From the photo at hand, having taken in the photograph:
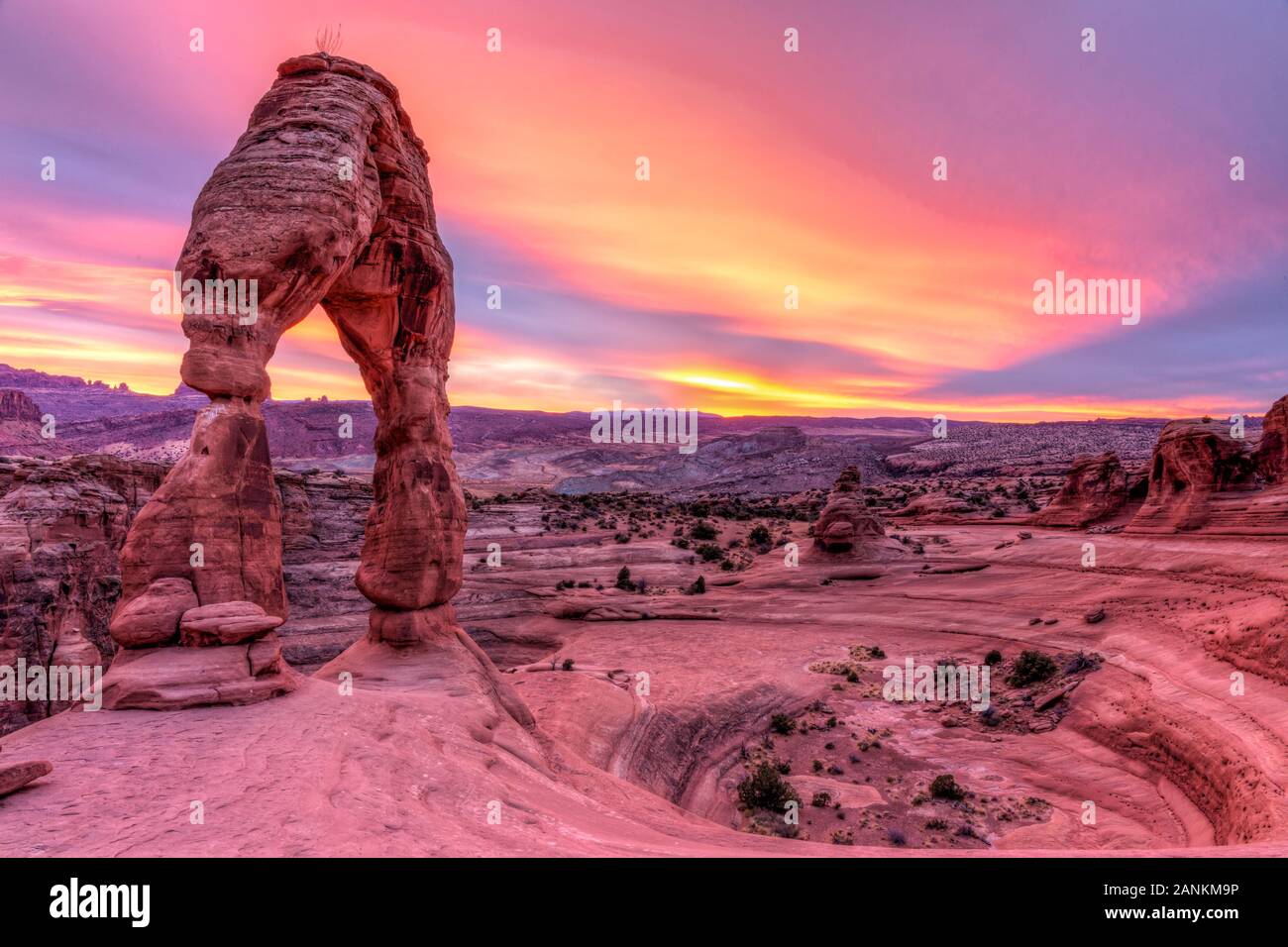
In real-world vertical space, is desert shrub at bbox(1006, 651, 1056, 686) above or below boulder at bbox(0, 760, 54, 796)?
below

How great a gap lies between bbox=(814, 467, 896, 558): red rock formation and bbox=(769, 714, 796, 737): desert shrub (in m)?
16.2

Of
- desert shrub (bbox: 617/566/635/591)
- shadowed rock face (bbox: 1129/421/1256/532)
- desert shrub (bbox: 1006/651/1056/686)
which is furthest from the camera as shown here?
desert shrub (bbox: 617/566/635/591)

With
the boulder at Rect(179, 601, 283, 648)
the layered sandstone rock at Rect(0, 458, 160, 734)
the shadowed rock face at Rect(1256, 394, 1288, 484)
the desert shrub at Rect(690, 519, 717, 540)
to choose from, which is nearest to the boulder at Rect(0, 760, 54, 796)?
the boulder at Rect(179, 601, 283, 648)

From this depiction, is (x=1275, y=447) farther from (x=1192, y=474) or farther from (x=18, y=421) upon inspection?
(x=18, y=421)

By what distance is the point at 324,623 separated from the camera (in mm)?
22750

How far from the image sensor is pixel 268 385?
30.9 ft

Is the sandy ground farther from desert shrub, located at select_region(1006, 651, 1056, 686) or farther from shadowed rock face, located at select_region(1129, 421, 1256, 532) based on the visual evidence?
desert shrub, located at select_region(1006, 651, 1056, 686)

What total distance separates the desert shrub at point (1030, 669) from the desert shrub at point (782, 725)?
719cm

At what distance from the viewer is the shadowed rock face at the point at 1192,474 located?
901 inches

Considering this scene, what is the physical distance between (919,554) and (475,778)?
2920 centimetres

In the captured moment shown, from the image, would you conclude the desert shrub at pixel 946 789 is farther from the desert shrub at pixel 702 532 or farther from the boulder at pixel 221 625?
the desert shrub at pixel 702 532

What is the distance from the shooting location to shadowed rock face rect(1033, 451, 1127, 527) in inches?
1137

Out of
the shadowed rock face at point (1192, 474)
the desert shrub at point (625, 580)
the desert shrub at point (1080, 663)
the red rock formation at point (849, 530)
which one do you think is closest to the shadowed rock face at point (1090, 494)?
the shadowed rock face at point (1192, 474)
